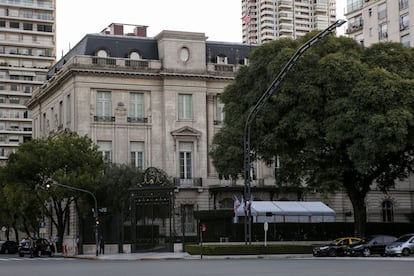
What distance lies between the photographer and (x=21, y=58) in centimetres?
12731

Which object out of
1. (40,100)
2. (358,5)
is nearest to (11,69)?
(40,100)

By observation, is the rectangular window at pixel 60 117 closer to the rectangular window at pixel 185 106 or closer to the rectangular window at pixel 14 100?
the rectangular window at pixel 185 106

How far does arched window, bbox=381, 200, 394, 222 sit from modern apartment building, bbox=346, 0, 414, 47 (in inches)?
661

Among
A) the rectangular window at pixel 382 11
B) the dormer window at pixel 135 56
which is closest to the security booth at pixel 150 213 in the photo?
the dormer window at pixel 135 56

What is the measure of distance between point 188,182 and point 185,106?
7430 mm

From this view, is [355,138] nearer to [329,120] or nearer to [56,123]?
[329,120]

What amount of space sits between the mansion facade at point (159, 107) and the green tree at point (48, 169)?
6788mm

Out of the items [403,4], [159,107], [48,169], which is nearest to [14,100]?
[159,107]

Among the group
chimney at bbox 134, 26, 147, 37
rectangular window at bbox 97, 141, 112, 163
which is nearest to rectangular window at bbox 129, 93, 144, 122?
rectangular window at bbox 97, 141, 112, 163

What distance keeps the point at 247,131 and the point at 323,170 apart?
8011 millimetres

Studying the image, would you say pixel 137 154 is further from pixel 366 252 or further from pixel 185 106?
pixel 366 252

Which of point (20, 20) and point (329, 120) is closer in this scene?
point (329, 120)

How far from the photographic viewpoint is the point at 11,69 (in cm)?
12606

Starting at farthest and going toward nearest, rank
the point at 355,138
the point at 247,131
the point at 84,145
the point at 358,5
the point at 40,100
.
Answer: the point at 358,5 → the point at 40,100 → the point at 84,145 → the point at 355,138 → the point at 247,131
